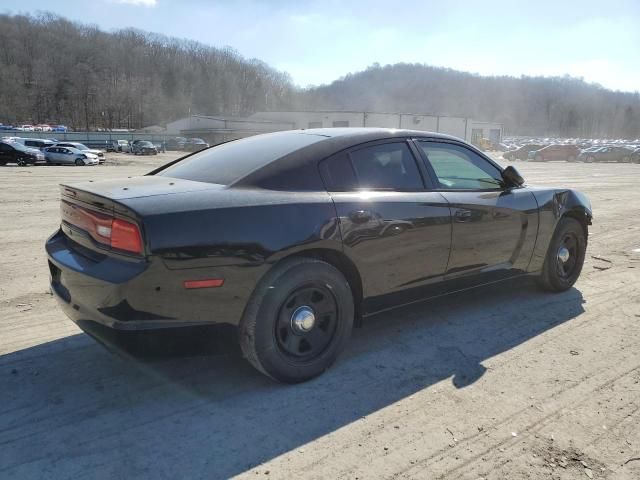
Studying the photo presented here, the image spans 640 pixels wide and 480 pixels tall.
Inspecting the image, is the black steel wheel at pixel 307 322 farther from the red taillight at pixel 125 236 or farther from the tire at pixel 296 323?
the red taillight at pixel 125 236

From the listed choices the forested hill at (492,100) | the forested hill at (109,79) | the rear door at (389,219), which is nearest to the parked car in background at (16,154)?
the rear door at (389,219)

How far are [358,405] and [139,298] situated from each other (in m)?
1.33

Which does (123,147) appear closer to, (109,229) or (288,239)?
(109,229)

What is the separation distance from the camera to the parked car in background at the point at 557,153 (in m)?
44.8

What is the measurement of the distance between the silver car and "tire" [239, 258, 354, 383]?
3434 cm

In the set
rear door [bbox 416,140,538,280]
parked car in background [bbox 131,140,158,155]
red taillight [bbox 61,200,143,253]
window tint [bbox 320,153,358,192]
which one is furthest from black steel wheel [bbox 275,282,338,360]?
parked car in background [bbox 131,140,158,155]

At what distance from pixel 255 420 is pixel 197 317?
0.63m

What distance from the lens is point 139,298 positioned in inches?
98.8

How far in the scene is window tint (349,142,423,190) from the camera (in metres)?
3.37

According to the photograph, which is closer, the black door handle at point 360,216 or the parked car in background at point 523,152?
the black door handle at point 360,216

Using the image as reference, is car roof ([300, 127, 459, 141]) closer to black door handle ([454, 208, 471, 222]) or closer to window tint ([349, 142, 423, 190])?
window tint ([349, 142, 423, 190])

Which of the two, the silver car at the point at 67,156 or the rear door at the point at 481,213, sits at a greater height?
the rear door at the point at 481,213

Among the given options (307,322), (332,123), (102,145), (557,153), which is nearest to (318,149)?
(307,322)

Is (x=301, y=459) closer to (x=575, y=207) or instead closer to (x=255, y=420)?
(x=255, y=420)
